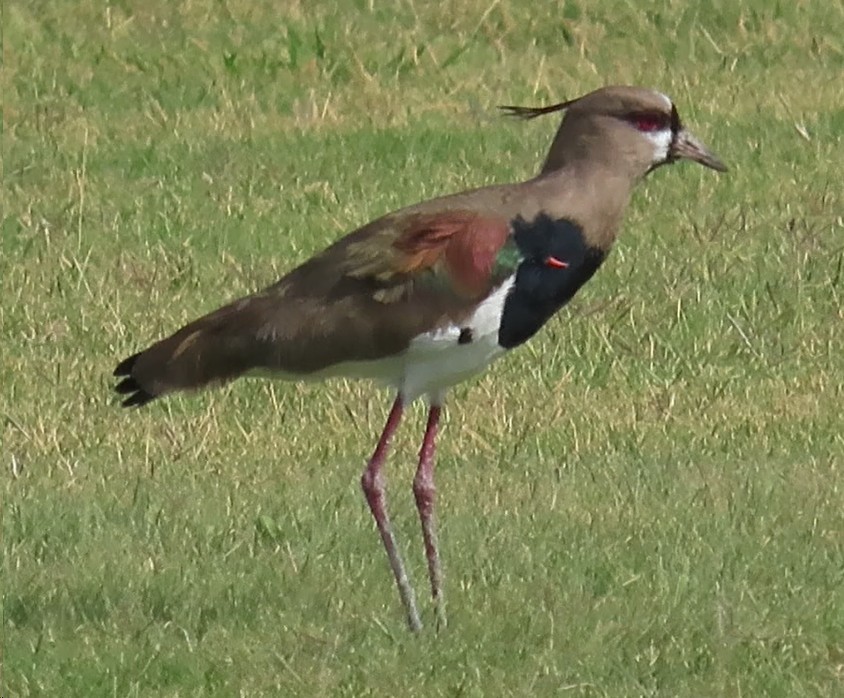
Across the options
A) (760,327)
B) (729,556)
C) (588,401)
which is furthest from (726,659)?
(760,327)

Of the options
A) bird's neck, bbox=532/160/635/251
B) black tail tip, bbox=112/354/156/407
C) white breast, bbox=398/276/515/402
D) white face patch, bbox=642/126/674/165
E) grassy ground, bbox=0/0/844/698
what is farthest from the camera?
white face patch, bbox=642/126/674/165

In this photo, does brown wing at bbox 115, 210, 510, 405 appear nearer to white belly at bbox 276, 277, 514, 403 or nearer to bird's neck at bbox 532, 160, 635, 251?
white belly at bbox 276, 277, 514, 403

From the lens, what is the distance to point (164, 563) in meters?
7.47

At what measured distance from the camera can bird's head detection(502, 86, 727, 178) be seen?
7.31m

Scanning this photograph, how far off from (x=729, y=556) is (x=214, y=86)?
812 centimetres

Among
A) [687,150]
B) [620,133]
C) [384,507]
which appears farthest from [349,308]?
[687,150]

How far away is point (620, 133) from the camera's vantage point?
733 cm

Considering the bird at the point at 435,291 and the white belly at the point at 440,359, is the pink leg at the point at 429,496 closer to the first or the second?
the bird at the point at 435,291

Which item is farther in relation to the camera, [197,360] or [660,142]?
[660,142]

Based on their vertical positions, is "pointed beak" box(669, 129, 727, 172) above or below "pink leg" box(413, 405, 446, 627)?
above

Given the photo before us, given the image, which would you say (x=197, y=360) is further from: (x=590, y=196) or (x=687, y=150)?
(x=687, y=150)

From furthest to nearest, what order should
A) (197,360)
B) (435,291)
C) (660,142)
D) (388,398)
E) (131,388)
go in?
(388,398)
(660,142)
(131,388)
(197,360)
(435,291)

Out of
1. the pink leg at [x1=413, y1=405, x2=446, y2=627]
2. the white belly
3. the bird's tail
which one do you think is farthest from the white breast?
the bird's tail

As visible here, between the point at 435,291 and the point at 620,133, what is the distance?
0.80m
